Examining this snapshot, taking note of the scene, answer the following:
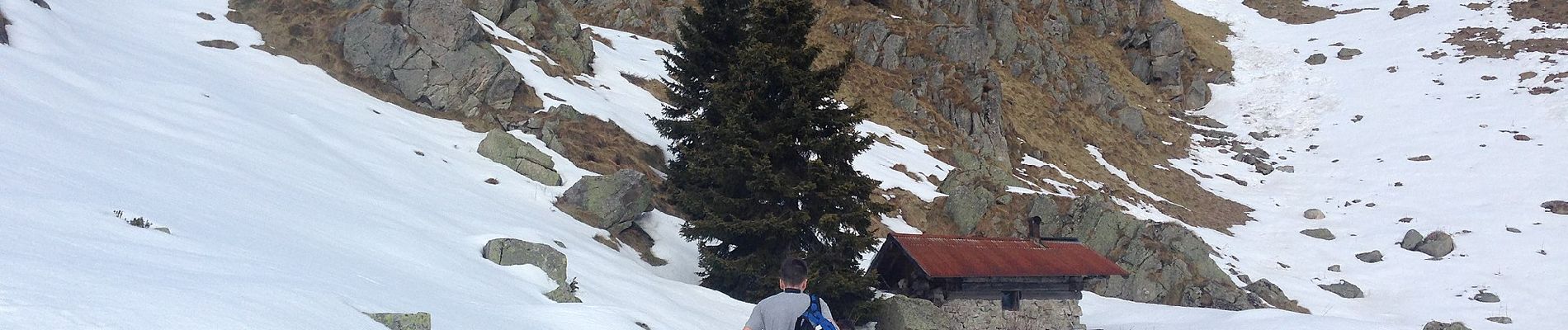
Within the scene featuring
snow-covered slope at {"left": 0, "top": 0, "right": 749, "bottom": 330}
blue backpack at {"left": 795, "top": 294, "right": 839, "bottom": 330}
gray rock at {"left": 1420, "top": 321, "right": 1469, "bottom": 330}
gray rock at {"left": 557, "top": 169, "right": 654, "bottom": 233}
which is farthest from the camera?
gray rock at {"left": 1420, "top": 321, "right": 1469, "bottom": 330}

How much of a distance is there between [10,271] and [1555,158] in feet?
198

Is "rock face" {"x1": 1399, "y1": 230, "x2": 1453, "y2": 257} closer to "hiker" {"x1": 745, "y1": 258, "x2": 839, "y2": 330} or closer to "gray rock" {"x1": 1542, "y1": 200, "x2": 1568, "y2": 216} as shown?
"gray rock" {"x1": 1542, "y1": 200, "x2": 1568, "y2": 216}

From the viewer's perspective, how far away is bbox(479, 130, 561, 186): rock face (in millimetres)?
24625

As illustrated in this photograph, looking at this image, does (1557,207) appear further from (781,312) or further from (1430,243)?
(781,312)

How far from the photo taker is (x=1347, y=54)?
67.4 metres

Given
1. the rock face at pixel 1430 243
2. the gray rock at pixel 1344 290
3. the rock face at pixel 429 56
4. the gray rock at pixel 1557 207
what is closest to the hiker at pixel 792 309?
the rock face at pixel 429 56

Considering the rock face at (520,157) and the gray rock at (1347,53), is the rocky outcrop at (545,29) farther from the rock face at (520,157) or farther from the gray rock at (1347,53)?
the gray rock at (1347,53)

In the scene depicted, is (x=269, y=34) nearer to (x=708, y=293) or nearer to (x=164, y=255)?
(x=708, y=293)

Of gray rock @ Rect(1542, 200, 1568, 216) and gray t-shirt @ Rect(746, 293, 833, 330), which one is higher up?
gray t-shirt @ Rect(746, 293, 833, 330)

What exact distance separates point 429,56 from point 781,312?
25548 mm

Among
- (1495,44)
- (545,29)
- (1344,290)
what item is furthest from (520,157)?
(1495,44)

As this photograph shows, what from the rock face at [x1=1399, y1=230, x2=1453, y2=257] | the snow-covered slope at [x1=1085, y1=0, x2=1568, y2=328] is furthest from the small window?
the rock face at [x1=1399, y1=230, x2=1453, y2=257]

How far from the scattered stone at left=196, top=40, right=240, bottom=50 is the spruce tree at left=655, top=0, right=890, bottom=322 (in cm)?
1685

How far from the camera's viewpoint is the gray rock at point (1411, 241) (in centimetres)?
3978
